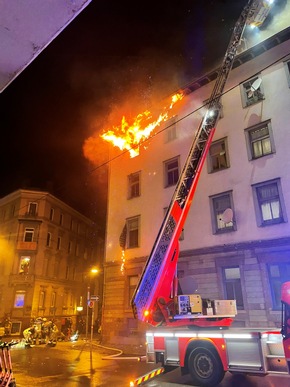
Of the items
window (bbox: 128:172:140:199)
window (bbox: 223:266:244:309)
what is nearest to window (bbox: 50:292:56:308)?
window (bbox: 128:172:140:199)

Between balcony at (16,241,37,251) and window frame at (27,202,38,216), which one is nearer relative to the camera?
balcony at (16,241,37,251)

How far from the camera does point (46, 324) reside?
2234 cm

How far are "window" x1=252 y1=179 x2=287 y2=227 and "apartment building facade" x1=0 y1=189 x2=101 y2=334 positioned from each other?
2424cm

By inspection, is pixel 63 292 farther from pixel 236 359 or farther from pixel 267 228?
pixel 236 359

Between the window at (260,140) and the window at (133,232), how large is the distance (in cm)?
892

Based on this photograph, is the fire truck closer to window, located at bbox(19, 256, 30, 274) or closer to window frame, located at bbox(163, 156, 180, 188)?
window frame, located at bbox(163, 156, 180, 188)

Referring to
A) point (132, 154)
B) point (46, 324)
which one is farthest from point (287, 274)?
point (46, 324)

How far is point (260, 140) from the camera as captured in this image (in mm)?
16094

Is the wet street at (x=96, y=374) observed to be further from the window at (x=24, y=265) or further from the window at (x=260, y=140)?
the window at (x=24, y=265)

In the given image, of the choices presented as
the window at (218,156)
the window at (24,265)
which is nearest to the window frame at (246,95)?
the window at (218,156)

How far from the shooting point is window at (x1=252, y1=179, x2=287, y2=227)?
14.4 m

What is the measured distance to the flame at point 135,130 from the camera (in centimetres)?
2161

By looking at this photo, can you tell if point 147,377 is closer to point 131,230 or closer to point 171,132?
point 131,230

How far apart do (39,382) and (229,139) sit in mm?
14883
